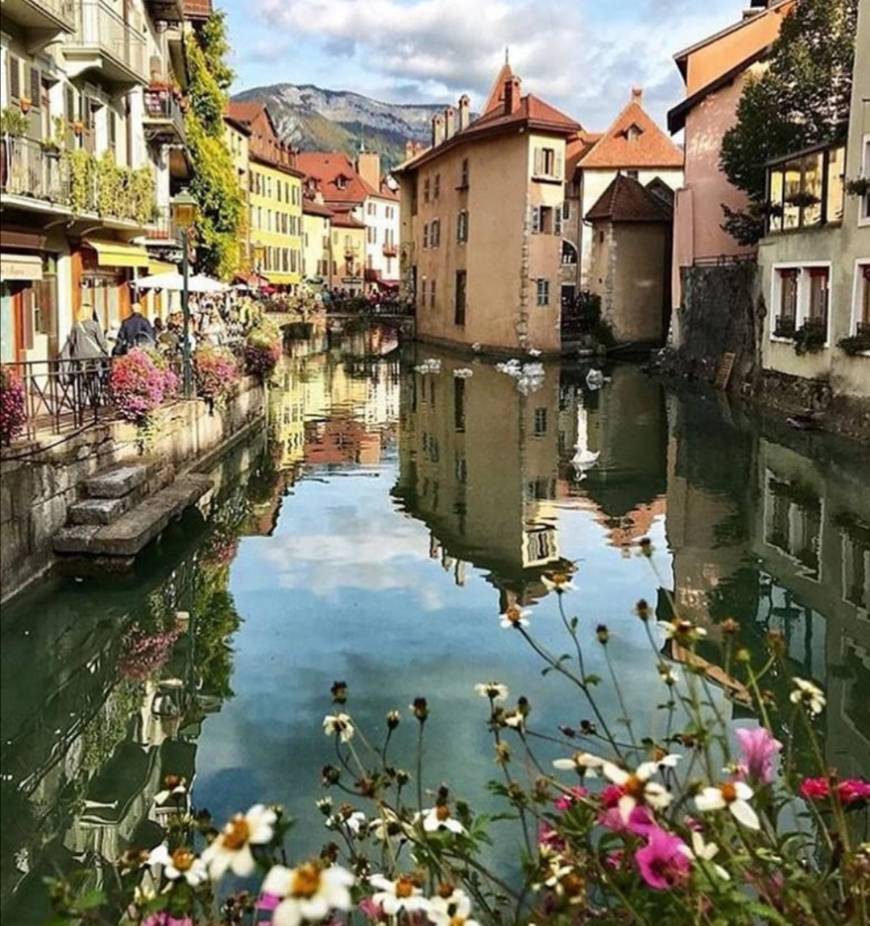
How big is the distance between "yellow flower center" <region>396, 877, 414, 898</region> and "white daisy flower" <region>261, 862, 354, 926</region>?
2.16 ft

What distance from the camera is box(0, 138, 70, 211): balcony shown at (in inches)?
659

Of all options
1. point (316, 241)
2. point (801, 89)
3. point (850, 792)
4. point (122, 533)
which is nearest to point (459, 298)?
point (801, 89)

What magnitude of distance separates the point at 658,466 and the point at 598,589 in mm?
10156

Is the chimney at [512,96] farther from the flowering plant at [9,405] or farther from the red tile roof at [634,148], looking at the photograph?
the flowering plant at [9,405]

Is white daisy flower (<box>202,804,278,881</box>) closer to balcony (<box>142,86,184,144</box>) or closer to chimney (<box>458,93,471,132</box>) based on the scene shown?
balcony (<box>142,86,184,144</box>)

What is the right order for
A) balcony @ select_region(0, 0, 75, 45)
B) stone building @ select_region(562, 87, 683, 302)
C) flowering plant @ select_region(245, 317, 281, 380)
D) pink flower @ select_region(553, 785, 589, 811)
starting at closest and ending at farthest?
1. pink flower @ select_region(553, 785, 589, 811)
2. balcony @ select_region(0, 0, 75, 45)
3. flowering plant @ select_region(245, 317, 281, 380)
4. stone building @ select_region(562, 87, 683, 302)

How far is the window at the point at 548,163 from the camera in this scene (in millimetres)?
47844

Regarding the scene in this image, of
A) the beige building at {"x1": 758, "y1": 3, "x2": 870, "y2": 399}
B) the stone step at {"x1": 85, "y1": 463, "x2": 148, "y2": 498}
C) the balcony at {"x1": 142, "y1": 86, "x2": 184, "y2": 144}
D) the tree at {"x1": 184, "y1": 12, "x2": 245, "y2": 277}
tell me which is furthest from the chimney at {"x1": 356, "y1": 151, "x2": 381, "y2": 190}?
the stone step at {"x1": 85, "y1": 463, "x2": 148, "y2": 498}

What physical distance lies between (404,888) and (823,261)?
27496mm

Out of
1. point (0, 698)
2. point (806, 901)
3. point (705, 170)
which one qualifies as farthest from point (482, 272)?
point (806, 901)

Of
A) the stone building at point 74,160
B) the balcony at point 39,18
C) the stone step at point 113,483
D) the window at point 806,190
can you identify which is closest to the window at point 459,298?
the window at point 806,190

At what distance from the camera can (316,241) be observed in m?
103

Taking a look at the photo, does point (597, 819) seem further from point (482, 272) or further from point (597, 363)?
point (482, 272)

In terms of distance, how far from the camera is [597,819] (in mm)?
3645
